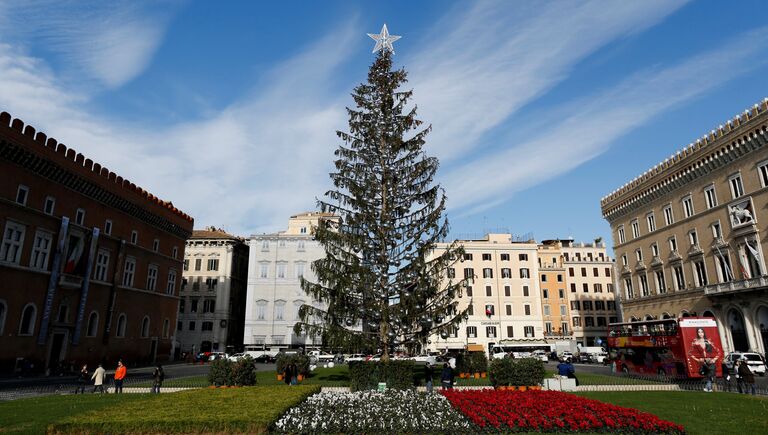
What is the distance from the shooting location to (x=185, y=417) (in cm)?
1220

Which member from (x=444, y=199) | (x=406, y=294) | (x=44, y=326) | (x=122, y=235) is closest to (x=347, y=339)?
(x=406, y=294)

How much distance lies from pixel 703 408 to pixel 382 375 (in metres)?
12.7

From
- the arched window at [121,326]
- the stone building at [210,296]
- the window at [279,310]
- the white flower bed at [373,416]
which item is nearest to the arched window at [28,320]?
the arched window at [121,326]

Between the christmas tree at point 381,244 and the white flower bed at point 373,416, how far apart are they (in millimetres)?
8341

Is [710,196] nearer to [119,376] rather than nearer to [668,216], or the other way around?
[668,216]

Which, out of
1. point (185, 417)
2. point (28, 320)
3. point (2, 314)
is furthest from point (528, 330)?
point (185, 417)

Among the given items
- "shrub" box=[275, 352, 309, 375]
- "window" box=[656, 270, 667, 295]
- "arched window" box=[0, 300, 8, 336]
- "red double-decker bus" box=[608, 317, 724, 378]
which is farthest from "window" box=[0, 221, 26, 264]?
"window" box=[656, 270, 667, 295]

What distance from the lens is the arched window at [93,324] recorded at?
130ft

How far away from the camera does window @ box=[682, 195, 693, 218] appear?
155 feet

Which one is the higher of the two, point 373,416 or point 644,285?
point 644,285

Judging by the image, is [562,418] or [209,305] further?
[209,305]

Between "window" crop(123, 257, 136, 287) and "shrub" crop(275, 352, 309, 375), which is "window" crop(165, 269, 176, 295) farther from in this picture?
"shrub" crop(275, 352, 309, 375)

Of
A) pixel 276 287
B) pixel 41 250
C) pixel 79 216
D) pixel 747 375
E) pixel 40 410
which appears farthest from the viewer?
pixel 276 287

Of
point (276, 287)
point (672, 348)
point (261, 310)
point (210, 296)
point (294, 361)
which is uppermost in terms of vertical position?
point (276, 287)
